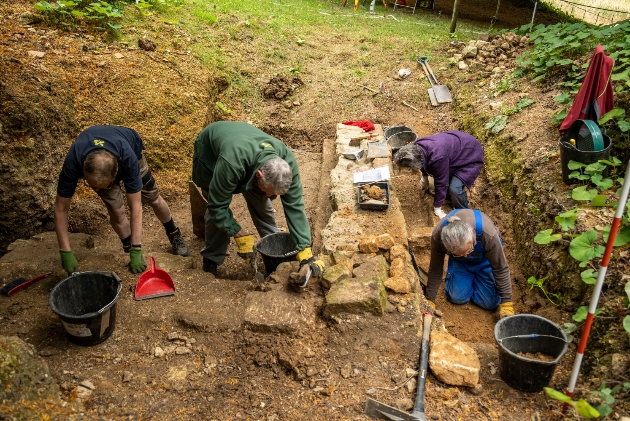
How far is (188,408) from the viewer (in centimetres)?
274

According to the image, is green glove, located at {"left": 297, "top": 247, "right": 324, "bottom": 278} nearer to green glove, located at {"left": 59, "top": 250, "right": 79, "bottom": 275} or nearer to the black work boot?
the black work boot

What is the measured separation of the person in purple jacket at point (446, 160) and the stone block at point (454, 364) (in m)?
2.42

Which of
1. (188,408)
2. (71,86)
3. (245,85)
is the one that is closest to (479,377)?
(188,408)

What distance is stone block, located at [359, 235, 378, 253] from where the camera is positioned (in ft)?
13.1

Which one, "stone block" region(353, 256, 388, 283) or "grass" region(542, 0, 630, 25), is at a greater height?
"grass" region(542, 0, 630, 25)

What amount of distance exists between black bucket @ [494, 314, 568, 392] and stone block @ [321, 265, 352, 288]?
114 cm

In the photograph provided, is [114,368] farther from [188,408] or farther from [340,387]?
[340,387]

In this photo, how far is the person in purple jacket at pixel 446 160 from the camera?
5.06 m

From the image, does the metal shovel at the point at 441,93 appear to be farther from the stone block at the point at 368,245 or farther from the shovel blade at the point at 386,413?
the shovel blade at the point at 386,413

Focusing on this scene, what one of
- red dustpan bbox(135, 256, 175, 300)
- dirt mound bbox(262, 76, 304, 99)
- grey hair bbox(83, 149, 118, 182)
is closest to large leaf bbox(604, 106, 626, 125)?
red dustpan bbox(135, 256, 175, 300)

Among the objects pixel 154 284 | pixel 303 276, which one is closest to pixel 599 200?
pixel 303 276

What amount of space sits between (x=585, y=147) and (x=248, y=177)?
3.25 m

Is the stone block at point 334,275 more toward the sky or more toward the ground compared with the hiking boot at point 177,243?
more toward the sky

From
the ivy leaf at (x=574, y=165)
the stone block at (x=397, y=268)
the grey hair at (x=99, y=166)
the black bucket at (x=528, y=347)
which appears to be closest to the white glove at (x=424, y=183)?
the ivy leaf at (x=574, y=165)
